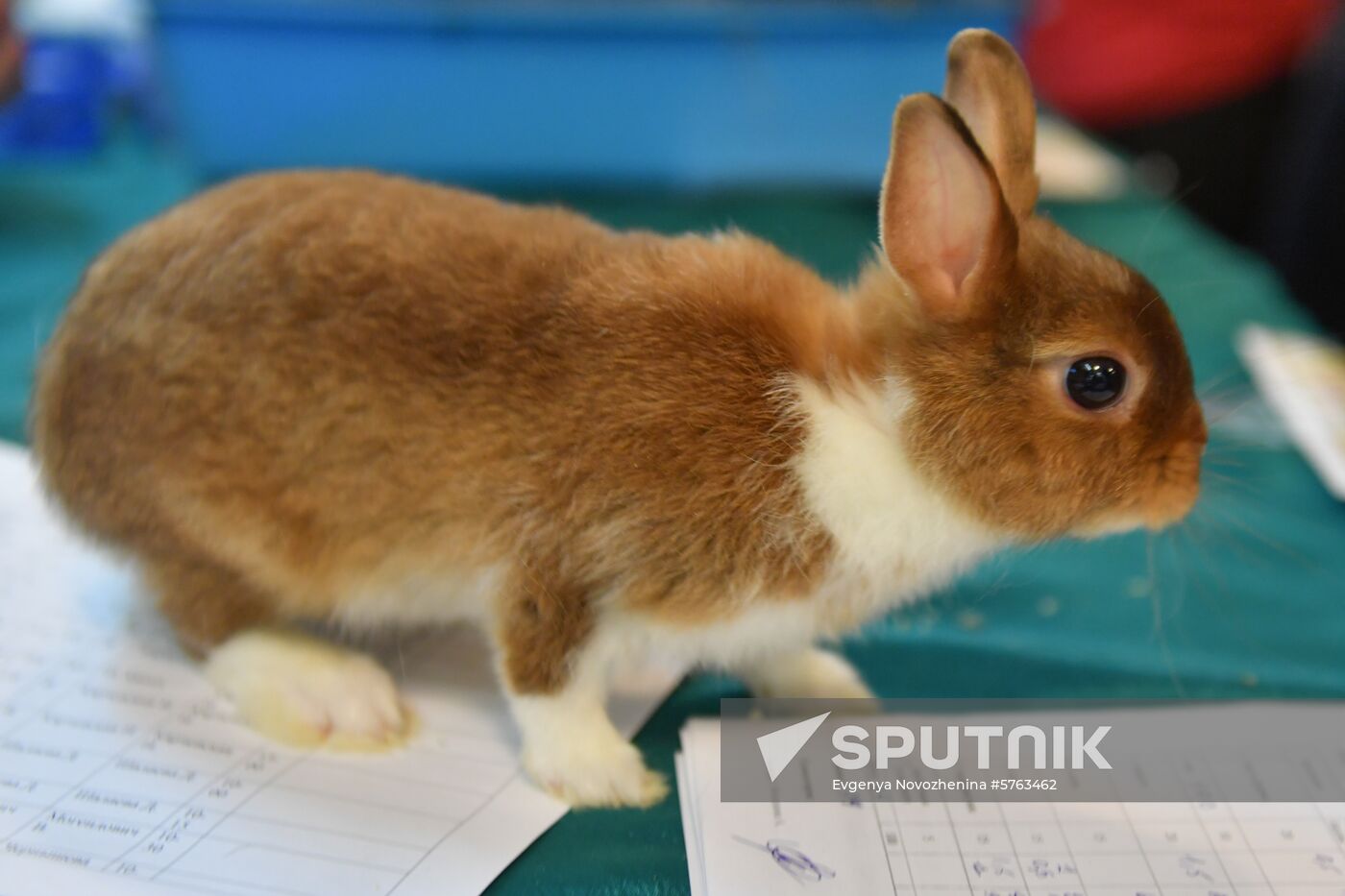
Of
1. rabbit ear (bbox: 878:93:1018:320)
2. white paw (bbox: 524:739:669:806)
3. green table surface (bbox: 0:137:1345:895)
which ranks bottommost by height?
green table surface (bbox: 0:137:1345:895)

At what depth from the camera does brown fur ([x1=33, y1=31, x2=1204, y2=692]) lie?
87 cm

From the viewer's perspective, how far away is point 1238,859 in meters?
0.86

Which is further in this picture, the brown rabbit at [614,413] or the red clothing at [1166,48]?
the red clothing at [1166,48]

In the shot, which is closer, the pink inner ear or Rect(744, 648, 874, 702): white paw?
the pink inner ear

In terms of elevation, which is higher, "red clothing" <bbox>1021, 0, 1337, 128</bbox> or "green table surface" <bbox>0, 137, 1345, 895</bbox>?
"red clothing" <bbox>1021, 0, 1337, 128</bbox>

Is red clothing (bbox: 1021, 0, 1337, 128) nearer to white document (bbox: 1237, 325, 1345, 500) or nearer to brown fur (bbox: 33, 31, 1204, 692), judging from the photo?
white document (bbox: 1237, 325, 1345, 500)

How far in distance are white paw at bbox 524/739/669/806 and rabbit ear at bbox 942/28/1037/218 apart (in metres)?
0.54

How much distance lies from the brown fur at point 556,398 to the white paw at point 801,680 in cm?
18

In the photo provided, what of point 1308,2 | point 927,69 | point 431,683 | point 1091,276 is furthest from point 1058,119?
point 431,683

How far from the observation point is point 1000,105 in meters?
0.94
